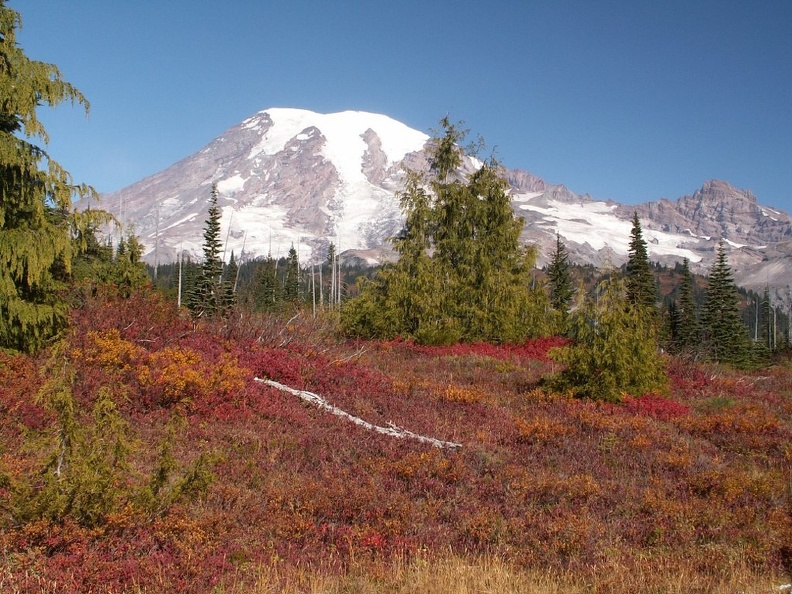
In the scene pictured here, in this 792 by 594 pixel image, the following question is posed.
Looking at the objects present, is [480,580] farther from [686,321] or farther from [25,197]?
[686,321]

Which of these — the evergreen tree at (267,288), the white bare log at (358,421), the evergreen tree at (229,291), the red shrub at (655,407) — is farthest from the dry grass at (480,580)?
the evergreen tree at (267,288)

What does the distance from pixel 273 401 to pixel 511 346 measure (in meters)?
17.1

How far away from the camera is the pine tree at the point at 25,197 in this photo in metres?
11.9

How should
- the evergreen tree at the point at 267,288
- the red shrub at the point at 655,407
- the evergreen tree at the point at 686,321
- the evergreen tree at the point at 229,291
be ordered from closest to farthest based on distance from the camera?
the red shrub at the point at 655,407
the evergreen tree at the point at 229,291
the evergreen tree at the point at 686,321
the evergreen tree at the point at 267,288

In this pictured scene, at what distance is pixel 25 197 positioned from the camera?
12.4m

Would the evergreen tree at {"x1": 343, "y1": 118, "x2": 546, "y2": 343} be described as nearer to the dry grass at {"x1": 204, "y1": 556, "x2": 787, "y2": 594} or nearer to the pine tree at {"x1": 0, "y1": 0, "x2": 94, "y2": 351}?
the pine tree at {"x1": 0, "y1": 0, "x2": 94, "y2": 351}

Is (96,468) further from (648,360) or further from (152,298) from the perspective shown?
(648,360)

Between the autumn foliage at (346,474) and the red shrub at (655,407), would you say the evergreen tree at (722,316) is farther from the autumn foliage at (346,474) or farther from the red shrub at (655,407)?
the red shrub at (655,407)

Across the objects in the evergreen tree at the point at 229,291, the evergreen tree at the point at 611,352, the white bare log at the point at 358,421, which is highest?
the evergreen tree at the point at 229,291

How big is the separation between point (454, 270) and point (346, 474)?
2215cm

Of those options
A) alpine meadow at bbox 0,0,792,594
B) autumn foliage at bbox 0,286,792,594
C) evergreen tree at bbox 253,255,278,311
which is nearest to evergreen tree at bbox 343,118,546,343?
alpine meadow at bbox 0,0,792,594

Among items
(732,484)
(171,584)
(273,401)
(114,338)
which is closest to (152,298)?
(114,338)

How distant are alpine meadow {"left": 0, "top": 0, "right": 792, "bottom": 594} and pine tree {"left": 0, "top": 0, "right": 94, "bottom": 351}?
1.9 inches

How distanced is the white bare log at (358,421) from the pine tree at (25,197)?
5.36 metres
